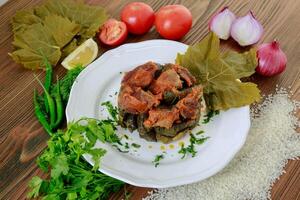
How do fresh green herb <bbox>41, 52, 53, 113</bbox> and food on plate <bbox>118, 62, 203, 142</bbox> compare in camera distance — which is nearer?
food on plate <bbox>118, 62, 203, 142</bbox>

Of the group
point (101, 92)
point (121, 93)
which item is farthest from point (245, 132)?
point (101, 92)

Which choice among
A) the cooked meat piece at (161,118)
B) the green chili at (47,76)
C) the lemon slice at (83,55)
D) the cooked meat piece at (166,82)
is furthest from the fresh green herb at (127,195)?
the lemon slice at (83,55)

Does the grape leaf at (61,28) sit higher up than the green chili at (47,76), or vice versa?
the grape leaf at (61,28)

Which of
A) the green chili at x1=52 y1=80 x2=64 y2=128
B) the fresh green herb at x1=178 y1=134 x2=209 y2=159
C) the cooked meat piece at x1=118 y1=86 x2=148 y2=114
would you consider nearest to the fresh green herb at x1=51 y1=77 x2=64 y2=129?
the green chili at x1=52 y1=80 x2=64 y2=128

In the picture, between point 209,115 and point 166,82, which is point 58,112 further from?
point 209,115

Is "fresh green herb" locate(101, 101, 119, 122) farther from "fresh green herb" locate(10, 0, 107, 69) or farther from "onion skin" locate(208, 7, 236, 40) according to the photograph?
"onion skin" locate(208, 7, 236, 40)

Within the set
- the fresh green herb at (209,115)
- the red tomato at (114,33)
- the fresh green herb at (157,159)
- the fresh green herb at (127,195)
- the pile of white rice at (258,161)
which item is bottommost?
the pile of white rice at (258,161)

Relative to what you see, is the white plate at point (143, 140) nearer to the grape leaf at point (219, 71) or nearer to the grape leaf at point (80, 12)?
the grape leaf at point (219, 71)

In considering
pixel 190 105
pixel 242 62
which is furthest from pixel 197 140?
pixel 242 62
